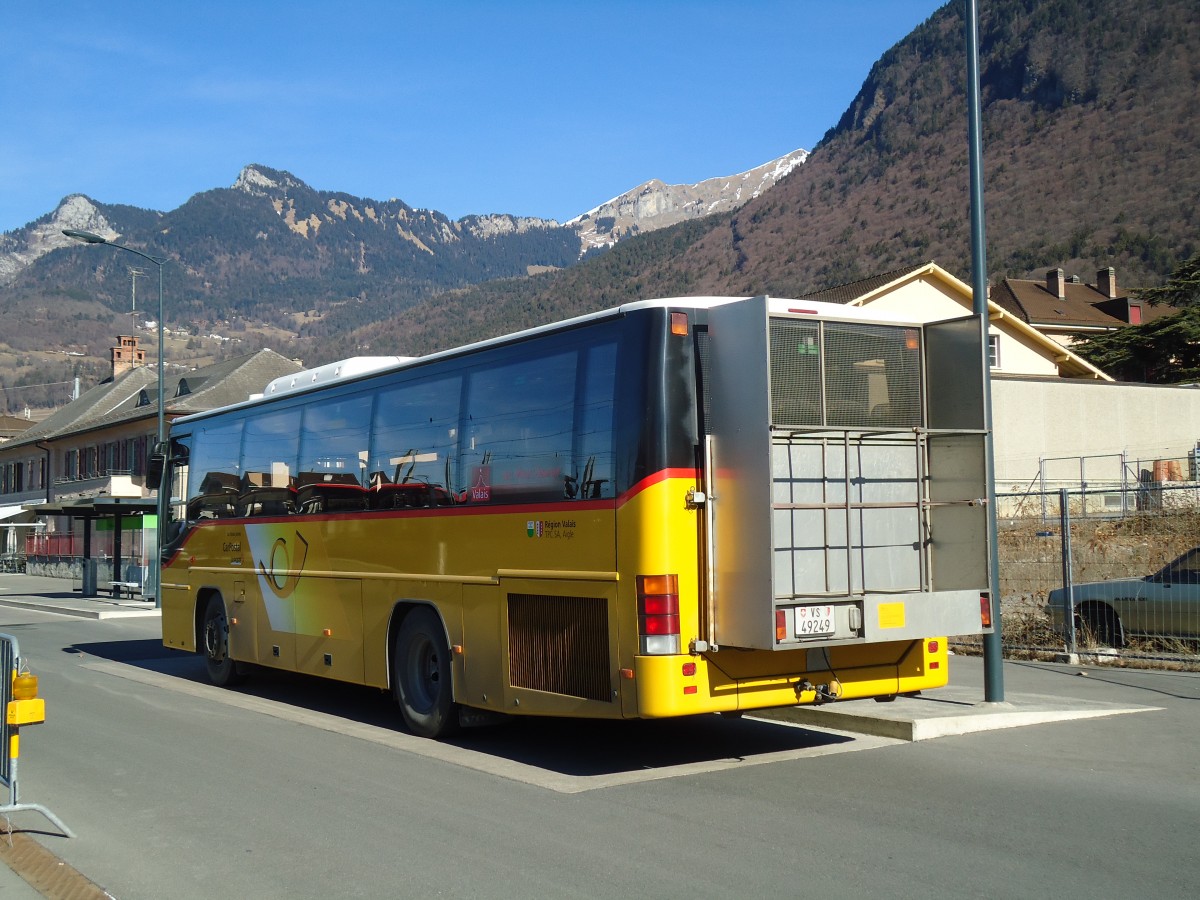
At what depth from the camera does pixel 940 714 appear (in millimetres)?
10648

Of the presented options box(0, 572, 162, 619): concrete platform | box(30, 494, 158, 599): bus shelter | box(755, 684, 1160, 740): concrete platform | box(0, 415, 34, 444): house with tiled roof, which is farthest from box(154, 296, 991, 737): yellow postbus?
box(0, 415, 34, 444): house with tiled roof

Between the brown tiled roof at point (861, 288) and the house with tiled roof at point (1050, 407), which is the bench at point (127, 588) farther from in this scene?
the brown tiled roof at point (861, 288)

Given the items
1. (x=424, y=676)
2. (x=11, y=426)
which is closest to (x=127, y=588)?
(x=424, y=676)

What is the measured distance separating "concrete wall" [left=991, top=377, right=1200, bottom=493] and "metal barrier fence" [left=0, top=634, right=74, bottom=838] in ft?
108

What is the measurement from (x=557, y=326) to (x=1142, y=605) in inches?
345

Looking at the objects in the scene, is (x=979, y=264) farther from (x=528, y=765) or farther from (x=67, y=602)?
(x=67, y=602)

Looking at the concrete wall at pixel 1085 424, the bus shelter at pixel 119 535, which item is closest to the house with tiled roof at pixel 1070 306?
the concrete wall at pixel 1085 424

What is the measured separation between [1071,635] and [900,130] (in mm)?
169352

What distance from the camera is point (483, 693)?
9.84 metres

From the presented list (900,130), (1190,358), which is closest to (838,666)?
(1190,358)

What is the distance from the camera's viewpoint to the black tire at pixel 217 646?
14.8 m

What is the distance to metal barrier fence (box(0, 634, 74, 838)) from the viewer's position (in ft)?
23.2

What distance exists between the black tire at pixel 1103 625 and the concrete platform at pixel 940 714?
3183 mm

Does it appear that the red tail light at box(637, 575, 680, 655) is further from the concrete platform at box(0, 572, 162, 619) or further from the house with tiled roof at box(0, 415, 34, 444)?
the house with tiled roof at box(0, 415, 34, 444)
